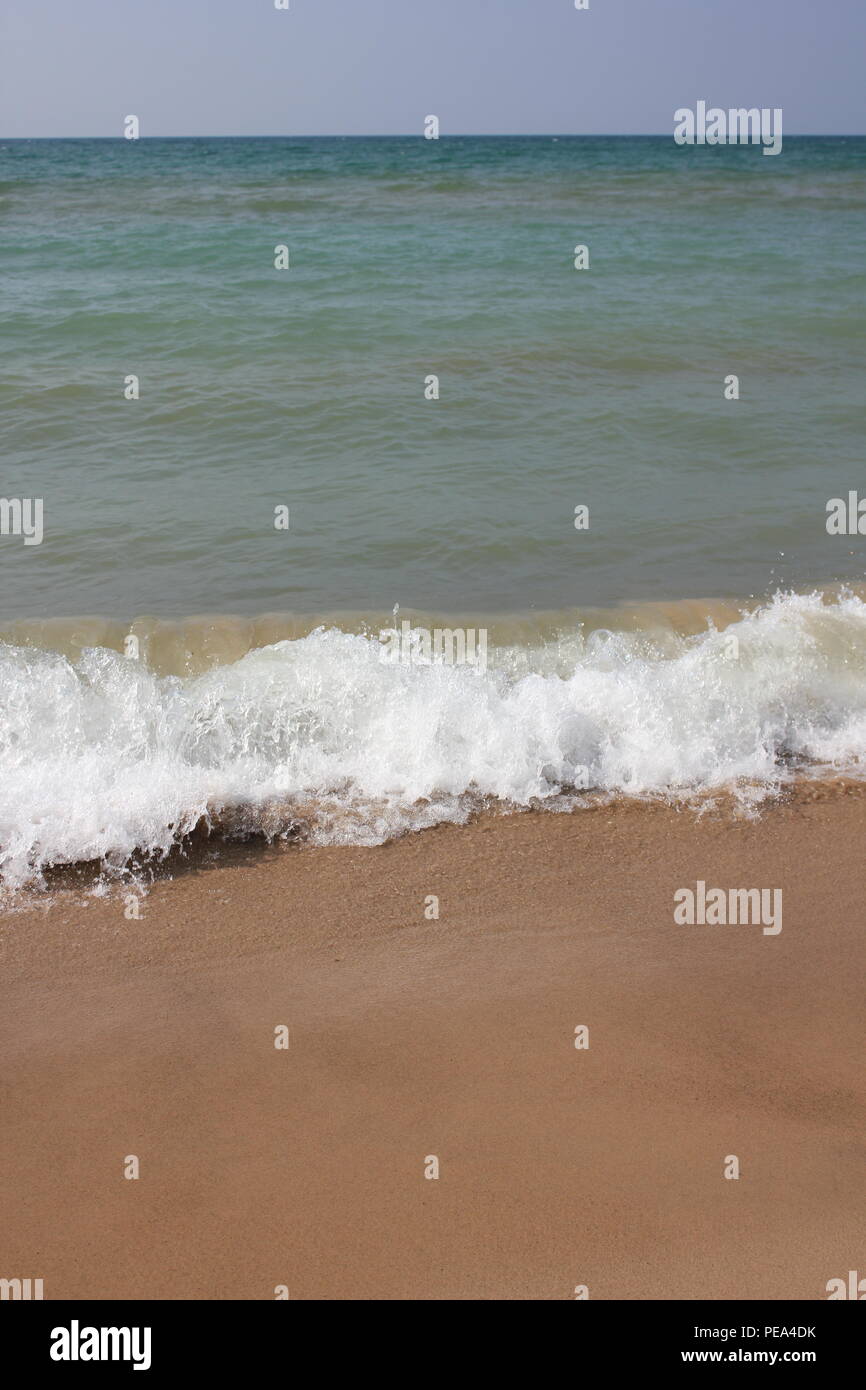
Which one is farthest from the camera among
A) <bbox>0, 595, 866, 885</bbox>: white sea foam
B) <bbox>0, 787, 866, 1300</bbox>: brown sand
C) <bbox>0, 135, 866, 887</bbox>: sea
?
<bbox>0, 135, 866, 887</bbox>: sea

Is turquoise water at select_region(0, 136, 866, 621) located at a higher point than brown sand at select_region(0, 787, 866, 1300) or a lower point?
higher

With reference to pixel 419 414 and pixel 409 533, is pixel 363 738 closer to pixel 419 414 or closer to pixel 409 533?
pixel 409 533

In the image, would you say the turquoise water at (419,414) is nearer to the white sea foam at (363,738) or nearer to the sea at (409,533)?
the sea at (409,533)

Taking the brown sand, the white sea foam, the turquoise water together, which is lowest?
the brown sand

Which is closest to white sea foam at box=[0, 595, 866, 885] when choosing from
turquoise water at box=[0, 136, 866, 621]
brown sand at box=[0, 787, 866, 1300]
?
brown sand at box=[0, 787, 866, 1300]

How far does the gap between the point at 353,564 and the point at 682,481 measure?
249cm

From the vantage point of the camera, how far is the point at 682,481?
7.15m

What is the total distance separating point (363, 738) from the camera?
4086 millimetres

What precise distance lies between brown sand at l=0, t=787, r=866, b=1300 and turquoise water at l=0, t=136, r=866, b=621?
2.42m

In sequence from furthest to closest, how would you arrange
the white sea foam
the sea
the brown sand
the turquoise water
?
1. the turquoise water
2. the sea
3. the white sea foam
4. the brown sand

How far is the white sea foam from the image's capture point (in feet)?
12.0

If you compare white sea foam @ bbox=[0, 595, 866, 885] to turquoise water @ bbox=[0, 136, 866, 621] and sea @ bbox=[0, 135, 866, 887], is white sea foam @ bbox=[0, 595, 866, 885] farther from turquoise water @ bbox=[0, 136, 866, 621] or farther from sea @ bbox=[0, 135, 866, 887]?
turquoise water @ bbox=[0, 136, 866, 621]

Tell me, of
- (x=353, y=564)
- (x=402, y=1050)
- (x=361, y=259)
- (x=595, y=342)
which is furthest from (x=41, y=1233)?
(x=361, y=259)
